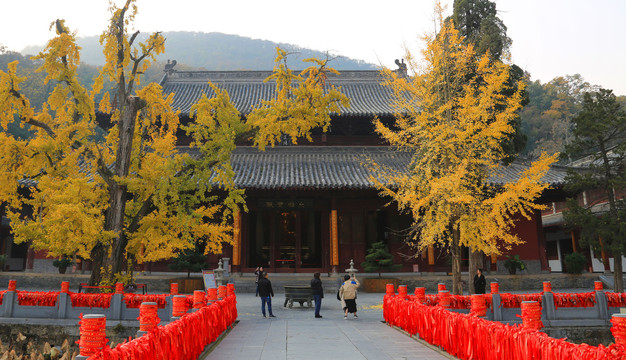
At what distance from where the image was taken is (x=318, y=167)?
20406mm

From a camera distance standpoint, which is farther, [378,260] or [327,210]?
[327,210]

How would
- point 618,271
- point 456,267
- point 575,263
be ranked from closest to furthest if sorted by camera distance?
point 456,267 → point 618,271 → point 575,263

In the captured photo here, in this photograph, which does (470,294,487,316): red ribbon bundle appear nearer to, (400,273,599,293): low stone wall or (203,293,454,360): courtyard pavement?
(203,293,454,360): courtyard pavement

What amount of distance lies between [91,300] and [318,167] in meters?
12.4

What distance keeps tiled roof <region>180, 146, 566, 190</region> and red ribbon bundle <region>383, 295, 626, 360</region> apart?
893 centimetres

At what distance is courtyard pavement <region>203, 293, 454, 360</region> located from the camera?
6.86m

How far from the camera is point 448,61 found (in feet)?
39.5

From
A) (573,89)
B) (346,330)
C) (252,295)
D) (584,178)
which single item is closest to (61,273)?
(252,295)

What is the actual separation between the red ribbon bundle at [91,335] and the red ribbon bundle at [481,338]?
4411 millimetres

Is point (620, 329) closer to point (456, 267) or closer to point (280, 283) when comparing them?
point (456, 267)

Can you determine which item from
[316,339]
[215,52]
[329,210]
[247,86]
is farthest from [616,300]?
[215,52]

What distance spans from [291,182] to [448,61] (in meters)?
8.59

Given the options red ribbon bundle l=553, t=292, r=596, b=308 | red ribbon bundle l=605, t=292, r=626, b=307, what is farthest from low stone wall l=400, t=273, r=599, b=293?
red ribbon bundle l=553, t=292, r=596, b=308

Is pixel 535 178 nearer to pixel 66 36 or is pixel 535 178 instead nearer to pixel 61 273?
pixel 66 36
